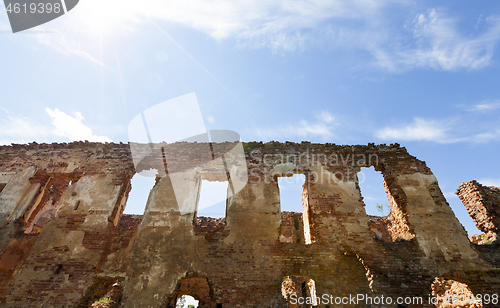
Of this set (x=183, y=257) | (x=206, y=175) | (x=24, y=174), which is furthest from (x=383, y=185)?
(x=24, y=174)

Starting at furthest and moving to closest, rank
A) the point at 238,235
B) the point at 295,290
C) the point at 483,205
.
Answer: the point at 295,290 → the point at 483,205 → the point at 238,235

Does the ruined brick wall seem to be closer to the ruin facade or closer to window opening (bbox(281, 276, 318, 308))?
the ruin facade

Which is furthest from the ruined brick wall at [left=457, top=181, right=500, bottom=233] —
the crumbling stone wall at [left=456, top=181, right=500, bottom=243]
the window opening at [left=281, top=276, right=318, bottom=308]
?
the window opening at [left=281, top=276, right=318, bottom=308]

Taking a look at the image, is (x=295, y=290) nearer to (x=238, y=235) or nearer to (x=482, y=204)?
(x=238, y=235)

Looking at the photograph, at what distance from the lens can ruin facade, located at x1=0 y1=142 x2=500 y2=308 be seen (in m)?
6.61

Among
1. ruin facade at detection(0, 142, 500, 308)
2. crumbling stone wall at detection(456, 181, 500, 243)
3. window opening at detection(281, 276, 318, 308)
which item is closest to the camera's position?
ruin facade at detection(0, 142, 500, 308)

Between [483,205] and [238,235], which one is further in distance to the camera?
[483,205]

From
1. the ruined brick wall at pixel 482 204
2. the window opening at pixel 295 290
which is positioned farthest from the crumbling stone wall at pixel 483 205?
the window opening at pixel 295 290

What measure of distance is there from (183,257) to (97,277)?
2.20 metres

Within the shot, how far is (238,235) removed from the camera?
739 centimetres

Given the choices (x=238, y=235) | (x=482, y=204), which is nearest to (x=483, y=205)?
(x=482, y=204)

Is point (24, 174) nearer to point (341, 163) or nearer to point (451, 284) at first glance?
point (341, 163)

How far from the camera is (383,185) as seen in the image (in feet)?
29.1

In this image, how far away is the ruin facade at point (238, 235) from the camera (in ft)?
21.7
